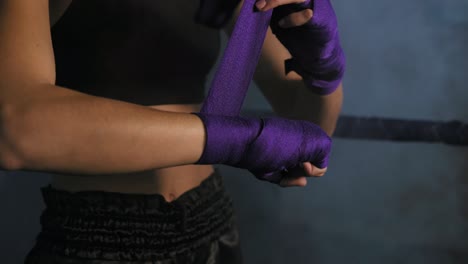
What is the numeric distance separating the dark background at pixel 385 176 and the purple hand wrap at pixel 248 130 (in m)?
1.02

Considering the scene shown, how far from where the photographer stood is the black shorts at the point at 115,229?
2.63 ft

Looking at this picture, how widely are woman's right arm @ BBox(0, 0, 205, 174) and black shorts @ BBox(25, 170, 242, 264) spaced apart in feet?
0.72

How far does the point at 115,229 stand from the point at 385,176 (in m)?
1.18

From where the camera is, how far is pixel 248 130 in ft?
2.10

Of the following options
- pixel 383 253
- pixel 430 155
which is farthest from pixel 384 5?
pixel 383 253

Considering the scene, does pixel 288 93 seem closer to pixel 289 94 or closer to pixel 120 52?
pixel 289 94

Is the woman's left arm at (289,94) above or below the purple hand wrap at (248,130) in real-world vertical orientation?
below

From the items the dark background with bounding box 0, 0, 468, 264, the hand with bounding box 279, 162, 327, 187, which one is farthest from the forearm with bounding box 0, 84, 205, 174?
the dark background with bounding box 0, 0, 468, 264

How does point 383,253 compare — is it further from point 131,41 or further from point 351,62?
point 131,41

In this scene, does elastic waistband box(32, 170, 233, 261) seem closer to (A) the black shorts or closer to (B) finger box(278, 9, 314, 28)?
(A) the black shorts

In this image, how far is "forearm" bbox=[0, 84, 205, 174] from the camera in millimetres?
570

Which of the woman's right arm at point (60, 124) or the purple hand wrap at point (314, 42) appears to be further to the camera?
the purple hand wrap at point (314, 42)

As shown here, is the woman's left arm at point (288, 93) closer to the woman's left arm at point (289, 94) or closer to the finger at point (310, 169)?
the woman's left arm at point (289, 94)

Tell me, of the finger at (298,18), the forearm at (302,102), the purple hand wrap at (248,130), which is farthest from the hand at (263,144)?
the forearm at (302,102)
